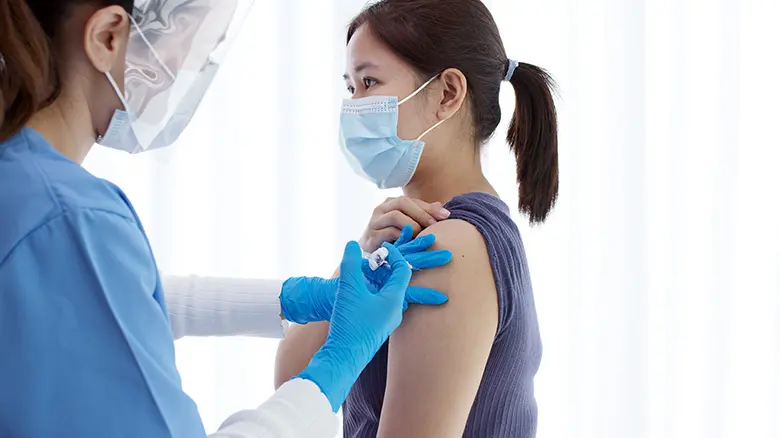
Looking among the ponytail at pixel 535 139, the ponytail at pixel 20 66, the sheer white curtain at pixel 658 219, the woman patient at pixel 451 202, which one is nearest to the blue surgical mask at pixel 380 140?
the woman patient at pixel 451 202

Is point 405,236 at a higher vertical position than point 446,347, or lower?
higher

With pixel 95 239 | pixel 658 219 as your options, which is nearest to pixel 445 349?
pixel 95 239

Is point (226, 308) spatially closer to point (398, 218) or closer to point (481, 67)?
point (398, 218)

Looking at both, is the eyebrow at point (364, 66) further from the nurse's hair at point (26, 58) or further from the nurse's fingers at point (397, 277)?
the nurse's hair at point (26, 58)

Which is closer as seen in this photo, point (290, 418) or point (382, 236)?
point (290, 418)

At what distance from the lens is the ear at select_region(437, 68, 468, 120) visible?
1.33m

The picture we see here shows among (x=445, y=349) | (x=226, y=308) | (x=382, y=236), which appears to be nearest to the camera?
(x=445, y=349)

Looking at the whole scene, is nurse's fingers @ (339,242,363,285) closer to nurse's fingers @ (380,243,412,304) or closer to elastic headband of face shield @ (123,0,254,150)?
nurse's fingers @ (380,243,412,304)

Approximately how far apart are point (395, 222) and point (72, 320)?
2.01 ft

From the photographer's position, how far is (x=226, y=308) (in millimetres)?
1438

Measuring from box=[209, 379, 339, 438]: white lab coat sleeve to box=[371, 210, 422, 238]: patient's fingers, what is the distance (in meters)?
0.33

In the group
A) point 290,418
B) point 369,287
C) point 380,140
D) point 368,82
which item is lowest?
point 290,418

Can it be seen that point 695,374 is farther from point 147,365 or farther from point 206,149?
point 147,365

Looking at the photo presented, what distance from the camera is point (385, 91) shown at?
134cm
